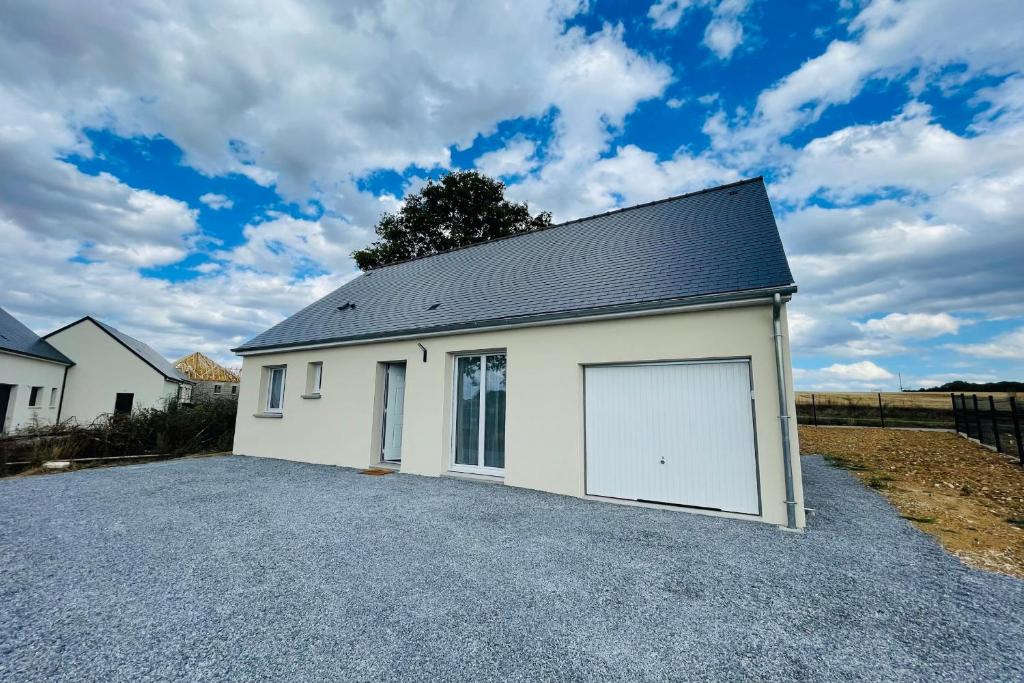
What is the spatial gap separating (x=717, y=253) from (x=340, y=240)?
17.2 metres

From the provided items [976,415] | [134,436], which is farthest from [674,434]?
[134,436]

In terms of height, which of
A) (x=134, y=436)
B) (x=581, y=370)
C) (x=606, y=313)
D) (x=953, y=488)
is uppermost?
(x=606, y=313)

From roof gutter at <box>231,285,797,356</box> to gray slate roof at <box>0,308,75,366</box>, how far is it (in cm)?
1974

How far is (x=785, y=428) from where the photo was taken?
191 inches

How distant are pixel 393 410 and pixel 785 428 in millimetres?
7470

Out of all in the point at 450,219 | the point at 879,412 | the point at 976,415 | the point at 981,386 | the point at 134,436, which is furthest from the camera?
the point at 981,386

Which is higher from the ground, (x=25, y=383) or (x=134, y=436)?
(x=25, y=383)

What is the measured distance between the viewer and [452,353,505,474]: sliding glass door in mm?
7430

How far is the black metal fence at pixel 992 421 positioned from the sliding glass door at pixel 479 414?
10.9m

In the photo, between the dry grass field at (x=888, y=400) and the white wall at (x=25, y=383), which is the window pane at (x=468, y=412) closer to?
the white wall at (x=25, y=383)

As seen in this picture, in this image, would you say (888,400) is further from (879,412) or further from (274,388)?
(274,388)

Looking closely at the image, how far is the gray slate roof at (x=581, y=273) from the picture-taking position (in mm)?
6164

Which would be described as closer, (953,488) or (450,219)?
(953,488)

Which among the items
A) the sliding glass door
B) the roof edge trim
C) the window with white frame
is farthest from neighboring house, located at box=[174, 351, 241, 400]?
the sliding glass door
